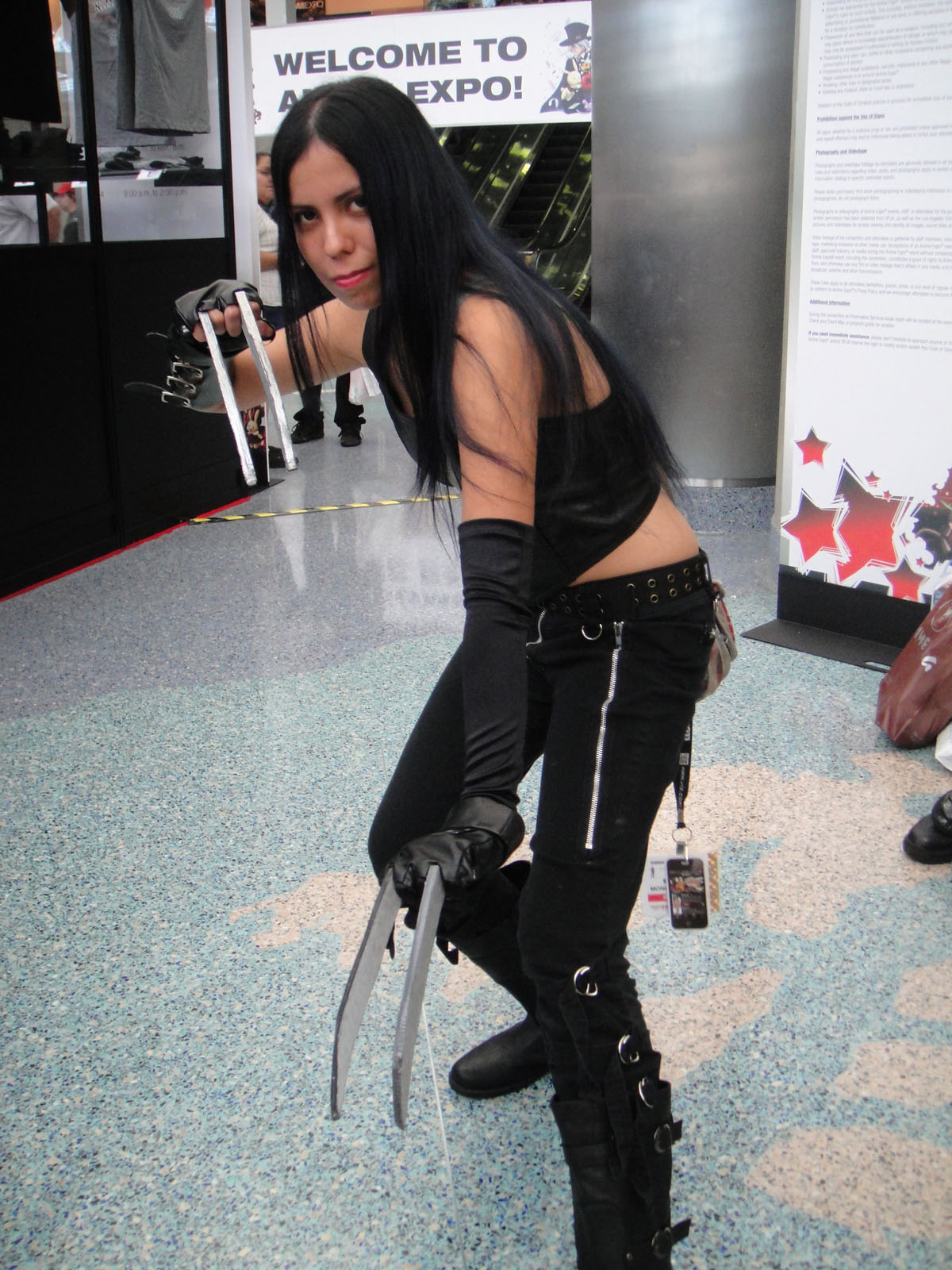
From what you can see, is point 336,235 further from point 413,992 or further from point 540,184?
point 540,184

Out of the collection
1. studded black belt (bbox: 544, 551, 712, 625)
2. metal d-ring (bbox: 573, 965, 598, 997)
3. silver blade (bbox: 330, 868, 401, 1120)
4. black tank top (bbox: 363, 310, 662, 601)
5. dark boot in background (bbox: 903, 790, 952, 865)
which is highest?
black tank top (bbox: 363, 310, 662, 601)

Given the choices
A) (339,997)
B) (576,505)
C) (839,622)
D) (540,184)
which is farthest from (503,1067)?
(540,184)

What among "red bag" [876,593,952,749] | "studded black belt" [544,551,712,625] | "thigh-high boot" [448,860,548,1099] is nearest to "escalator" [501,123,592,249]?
"red bag" [876,593,952,749]

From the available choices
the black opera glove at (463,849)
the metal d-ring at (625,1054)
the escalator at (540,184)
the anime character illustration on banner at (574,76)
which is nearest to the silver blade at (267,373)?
the black opera glove at (463,849)

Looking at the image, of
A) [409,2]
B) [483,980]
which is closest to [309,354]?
[483,980]

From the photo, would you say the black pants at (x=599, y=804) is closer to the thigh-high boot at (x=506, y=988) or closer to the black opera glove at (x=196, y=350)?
the thigh-high boot at (x=506, y=988)

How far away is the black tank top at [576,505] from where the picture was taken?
1237mm

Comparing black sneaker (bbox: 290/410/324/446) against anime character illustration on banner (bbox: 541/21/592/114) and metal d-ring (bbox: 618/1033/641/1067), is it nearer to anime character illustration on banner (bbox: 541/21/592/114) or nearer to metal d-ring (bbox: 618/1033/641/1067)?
anime character illustration on banner (bbox: 541/21/592/114)

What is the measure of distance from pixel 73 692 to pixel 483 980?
1837mm

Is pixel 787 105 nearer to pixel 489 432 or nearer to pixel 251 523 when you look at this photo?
pixel 251 523

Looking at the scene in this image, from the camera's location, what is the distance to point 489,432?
113cm

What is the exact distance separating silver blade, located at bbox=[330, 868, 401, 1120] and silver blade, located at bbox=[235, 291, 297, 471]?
556mm

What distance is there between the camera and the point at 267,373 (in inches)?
56.2

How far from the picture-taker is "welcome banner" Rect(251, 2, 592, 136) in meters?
8.04
